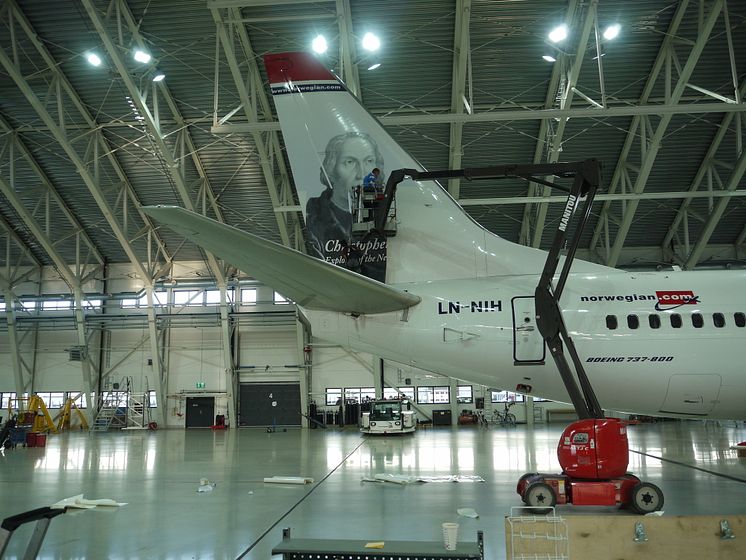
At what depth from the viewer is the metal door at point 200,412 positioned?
3831 centimetres

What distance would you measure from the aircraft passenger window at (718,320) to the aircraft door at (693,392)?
32.6 inches

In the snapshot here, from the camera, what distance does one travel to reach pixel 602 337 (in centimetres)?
972

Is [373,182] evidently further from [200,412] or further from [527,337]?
[200,412]

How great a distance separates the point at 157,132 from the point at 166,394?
66.5ft

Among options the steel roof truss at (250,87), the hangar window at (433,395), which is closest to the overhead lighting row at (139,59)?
the steel roof truss at (250,87)

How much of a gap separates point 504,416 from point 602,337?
94.4ft

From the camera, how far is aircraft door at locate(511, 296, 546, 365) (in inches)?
380

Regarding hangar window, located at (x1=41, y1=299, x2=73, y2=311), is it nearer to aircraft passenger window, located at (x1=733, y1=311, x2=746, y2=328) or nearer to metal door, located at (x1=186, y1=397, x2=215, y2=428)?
metal door, located at (x1=186, y1=397, x2=215, y2=428)

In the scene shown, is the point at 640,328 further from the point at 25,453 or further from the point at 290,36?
the point at 25,453

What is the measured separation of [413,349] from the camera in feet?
33.4

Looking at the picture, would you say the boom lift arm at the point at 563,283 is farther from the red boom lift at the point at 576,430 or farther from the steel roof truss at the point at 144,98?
the steel roof truss at the point at 144,98

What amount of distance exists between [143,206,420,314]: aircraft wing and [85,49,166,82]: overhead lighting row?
16.3 m

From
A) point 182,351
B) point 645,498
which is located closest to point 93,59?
point 182,351

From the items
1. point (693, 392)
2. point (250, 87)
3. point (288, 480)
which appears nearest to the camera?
point (693, 392)
